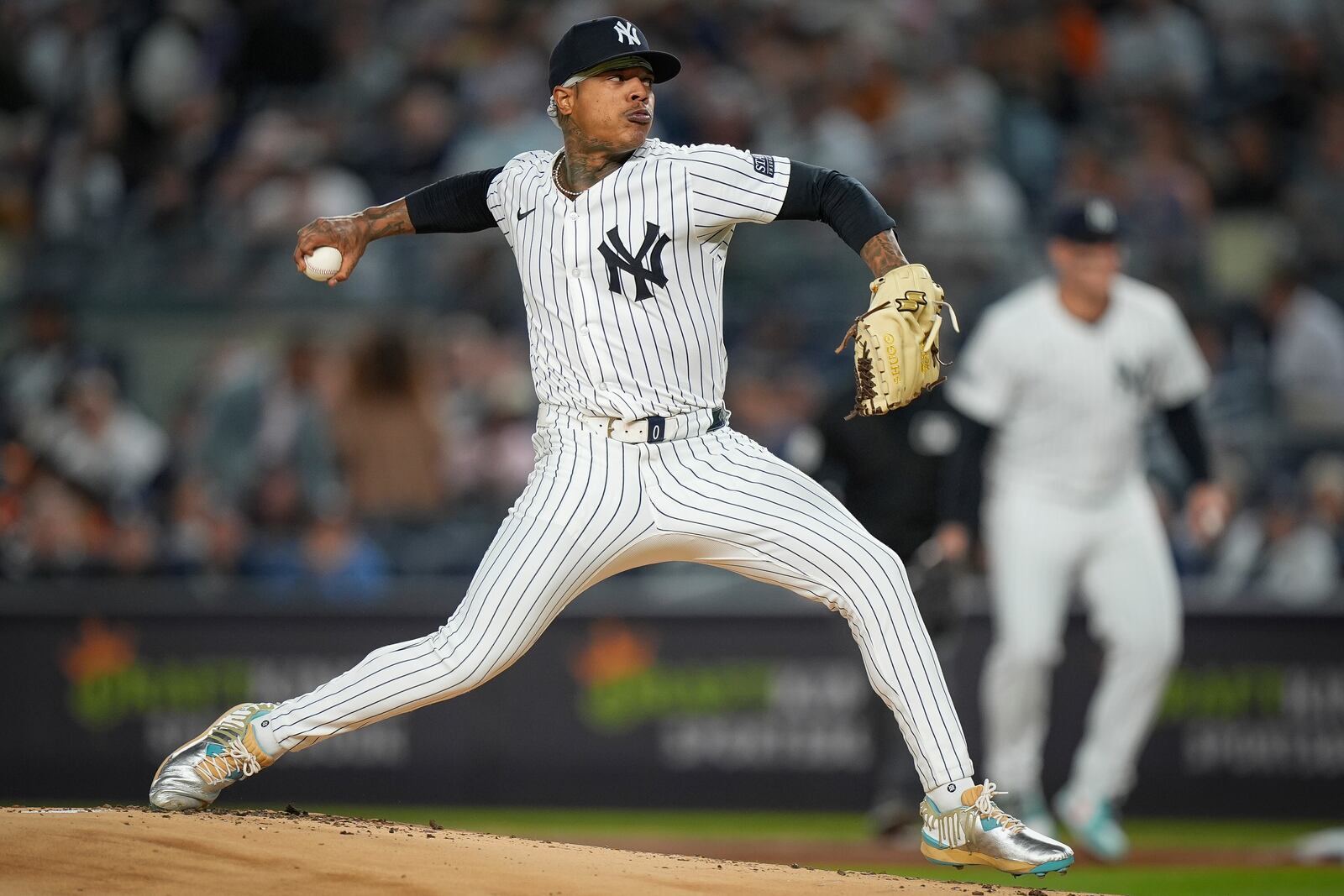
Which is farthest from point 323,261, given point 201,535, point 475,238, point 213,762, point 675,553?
point 475,238

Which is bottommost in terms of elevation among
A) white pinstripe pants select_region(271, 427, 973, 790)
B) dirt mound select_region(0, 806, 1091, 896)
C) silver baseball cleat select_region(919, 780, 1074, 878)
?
dirt mound select_region(0, 806, 1091, 896)

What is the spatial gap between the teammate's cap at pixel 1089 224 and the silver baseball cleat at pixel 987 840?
137 inches

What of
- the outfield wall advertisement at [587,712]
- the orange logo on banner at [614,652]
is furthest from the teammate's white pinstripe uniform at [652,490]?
the orange logo on banner at [614,652]

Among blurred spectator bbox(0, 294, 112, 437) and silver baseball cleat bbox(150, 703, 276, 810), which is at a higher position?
blurred spectator bbox(0, 294, 112, 437)

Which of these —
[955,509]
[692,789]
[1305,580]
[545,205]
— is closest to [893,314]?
[545,205]

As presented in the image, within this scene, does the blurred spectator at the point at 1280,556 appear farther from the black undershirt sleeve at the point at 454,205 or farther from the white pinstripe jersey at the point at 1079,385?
the black undershirt sleeve at the point at 454,205

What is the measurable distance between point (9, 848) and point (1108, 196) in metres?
Answer: 9.07

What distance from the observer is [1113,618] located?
766cm

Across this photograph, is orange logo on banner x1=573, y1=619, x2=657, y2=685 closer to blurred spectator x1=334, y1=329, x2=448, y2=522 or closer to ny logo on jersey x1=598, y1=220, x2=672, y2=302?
blurred spectator x1=334, y1=329, x2=448, y2=522

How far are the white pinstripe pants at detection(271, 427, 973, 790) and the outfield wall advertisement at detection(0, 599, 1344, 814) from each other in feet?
14.5

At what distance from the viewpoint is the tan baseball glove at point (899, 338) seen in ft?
14.3

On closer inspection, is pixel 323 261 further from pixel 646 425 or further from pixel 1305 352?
pixel 1305 352

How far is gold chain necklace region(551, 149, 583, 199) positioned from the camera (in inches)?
183

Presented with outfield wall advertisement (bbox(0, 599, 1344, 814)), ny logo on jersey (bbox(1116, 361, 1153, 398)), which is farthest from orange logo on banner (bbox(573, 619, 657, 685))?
ny logo on jersey (bbox(1116, 361, 1153, 398))
